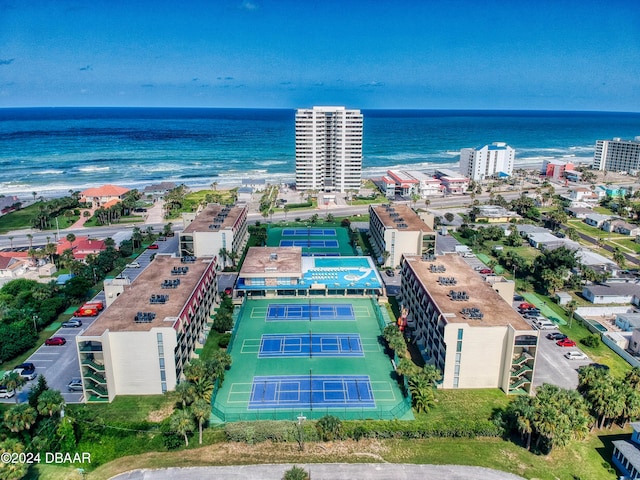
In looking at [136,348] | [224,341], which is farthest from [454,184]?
[136,348]

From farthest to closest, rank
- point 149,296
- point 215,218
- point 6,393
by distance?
point 215,218 → point 149,296 → point 6,393

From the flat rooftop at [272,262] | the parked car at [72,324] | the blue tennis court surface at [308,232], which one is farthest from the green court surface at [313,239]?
the parked car at [72,324]

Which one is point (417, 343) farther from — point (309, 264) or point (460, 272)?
point (309, 264)

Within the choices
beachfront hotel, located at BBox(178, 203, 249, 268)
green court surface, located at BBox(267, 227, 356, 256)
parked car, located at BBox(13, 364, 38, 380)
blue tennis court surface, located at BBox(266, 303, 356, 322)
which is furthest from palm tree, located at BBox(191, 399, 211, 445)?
green court surface, located at BBox(267, 227, 356, 256)

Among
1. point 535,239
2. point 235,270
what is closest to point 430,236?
point 535,239

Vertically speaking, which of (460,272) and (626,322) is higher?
(460,272)

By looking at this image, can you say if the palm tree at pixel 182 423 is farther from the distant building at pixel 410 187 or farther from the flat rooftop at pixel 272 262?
the distant building at pixel 410 187

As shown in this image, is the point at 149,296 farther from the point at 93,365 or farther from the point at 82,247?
the point at 82,247
